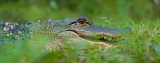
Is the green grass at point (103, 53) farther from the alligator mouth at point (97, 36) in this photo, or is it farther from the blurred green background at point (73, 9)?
the blurred green background at point (73, 9)

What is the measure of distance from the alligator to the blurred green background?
6803 mm

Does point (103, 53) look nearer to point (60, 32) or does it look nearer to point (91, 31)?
point (91, 31)

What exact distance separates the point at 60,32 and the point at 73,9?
18.6m

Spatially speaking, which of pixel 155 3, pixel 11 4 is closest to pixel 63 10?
pixel 11 4

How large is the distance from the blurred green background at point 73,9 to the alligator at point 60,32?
6.80 m

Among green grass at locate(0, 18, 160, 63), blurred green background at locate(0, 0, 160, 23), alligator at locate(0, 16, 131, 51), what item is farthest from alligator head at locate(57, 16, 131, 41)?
blurred green background at locate(0, 0, 160, 23)

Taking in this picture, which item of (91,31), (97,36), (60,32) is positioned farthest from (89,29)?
(60,32)

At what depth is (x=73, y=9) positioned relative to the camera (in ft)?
85.0

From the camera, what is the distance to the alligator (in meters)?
7.19

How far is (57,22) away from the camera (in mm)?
7633

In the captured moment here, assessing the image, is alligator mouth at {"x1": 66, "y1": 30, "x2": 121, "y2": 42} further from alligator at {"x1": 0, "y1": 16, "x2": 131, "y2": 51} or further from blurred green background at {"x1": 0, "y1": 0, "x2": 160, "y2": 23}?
blurred green background at {"x1": 0, "y1": 0, "x2": 160, "y2": 23}

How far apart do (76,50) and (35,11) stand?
1621cm

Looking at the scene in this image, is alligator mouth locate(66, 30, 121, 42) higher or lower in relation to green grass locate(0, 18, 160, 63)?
higher

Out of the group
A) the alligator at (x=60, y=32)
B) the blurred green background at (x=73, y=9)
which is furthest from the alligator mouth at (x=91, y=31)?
the blurred green background at (x=73, y=9)
